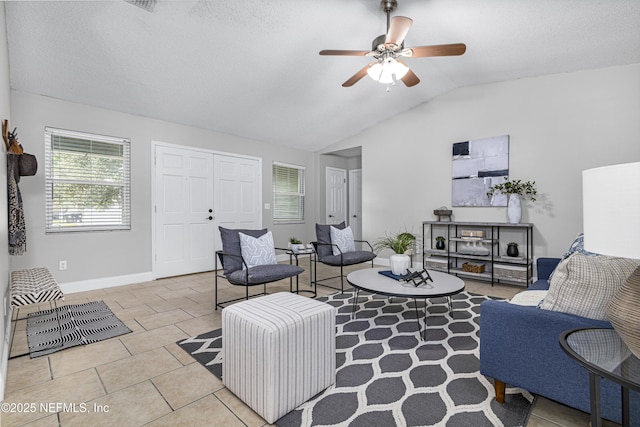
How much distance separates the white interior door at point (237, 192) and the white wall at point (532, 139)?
2.43m

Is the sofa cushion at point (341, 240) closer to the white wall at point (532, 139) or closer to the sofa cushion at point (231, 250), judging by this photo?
the sofa cushion at point (231, 250)

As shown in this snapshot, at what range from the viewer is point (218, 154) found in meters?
5.30

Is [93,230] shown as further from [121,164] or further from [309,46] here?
[309,46]

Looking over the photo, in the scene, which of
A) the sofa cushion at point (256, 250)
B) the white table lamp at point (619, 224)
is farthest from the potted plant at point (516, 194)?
the white table lamp at point (619, 224)

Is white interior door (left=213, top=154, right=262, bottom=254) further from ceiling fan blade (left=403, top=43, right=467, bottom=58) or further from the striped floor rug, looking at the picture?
ceiling fan blade (left=403, top=43, right=467, bottom=58)

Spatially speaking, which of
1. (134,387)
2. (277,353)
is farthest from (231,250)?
(277,353)

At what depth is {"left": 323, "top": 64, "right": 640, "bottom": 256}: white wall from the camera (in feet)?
12.8

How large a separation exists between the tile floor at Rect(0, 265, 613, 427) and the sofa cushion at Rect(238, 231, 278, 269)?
2.24 feet

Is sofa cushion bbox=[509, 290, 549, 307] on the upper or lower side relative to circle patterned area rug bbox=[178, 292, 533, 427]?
upper

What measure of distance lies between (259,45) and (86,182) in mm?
2815

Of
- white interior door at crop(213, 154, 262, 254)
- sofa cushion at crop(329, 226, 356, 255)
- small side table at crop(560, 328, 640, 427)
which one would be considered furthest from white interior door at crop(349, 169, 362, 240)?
small side table at crop(560, 328, 640, 427)

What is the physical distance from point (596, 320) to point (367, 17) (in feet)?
10.5

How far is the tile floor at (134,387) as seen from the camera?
1593mm

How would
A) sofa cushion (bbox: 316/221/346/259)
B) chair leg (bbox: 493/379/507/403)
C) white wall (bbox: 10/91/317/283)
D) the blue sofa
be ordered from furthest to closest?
1. sofa cushion (bbox: 316/221/346/259)
2. white wall (bbox: 10/91/317/283)
3. chair leg (bbox: 493/379/507/403)
4. the blue sofa
